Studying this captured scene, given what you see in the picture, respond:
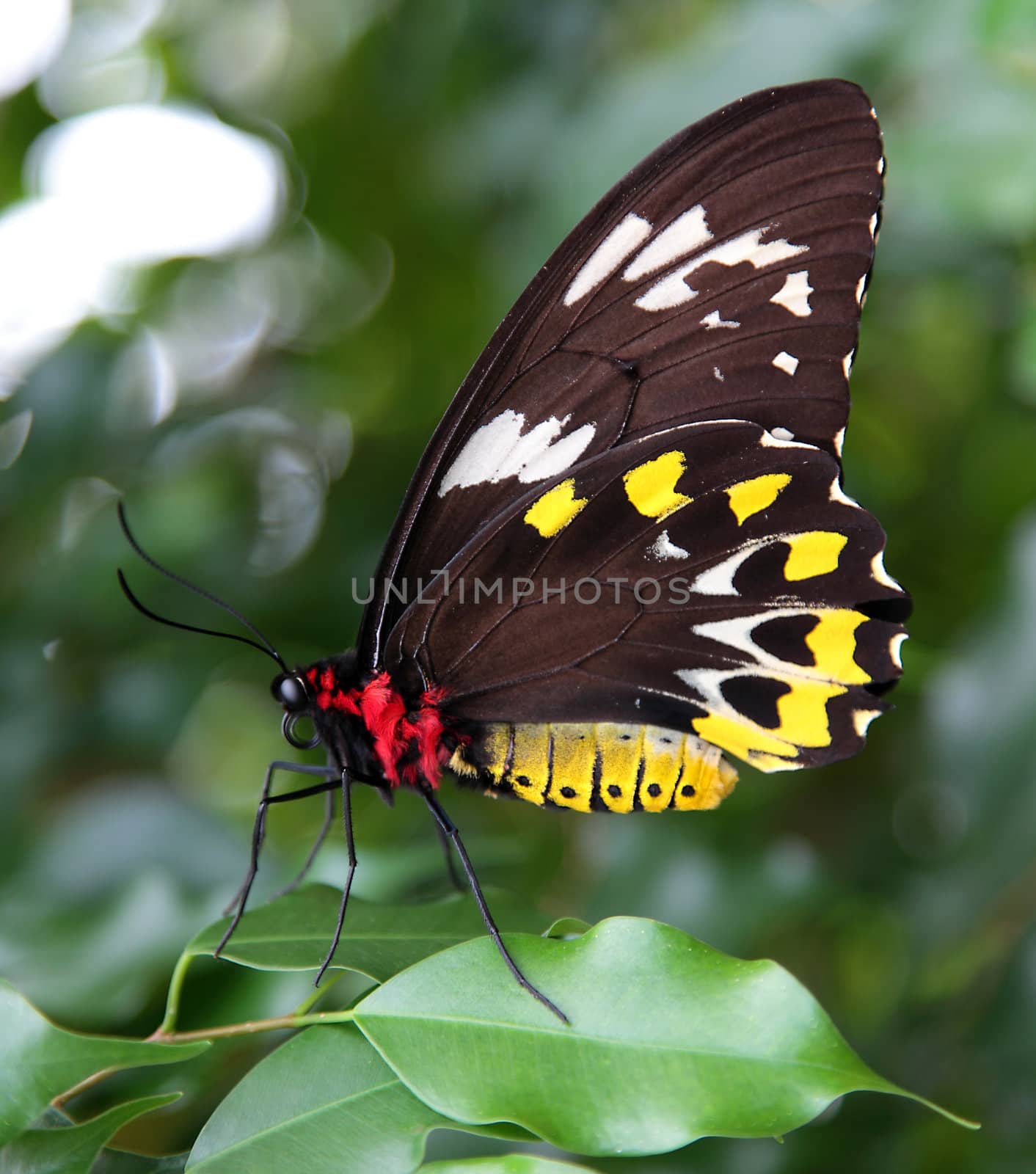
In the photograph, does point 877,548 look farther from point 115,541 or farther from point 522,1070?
point 115,541

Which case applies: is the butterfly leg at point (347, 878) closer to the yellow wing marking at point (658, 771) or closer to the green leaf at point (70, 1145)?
the green leaf at point (70, 1145)

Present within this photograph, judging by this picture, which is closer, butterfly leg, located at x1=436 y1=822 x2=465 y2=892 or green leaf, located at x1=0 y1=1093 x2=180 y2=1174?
green leaf, located at x1=0 y1=1093 x2=180 y2=1174

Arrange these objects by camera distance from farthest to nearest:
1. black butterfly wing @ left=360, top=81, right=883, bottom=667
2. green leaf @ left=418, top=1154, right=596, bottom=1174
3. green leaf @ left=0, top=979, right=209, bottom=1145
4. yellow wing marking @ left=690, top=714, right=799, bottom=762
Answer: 1. yellow wing marking @ left=690, top=714, right=799, bottom=762
2. black butterfly wing @ left=360, top=81, right=883, bottom=667
3. green leaf @ left=0, top=979, right=209, bottom=1145
4. green leaf @ left=418, top=1154, right=596, bottom=1174

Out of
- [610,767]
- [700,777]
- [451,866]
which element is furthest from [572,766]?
[451,866]

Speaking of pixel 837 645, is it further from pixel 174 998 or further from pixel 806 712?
pixel 174 998

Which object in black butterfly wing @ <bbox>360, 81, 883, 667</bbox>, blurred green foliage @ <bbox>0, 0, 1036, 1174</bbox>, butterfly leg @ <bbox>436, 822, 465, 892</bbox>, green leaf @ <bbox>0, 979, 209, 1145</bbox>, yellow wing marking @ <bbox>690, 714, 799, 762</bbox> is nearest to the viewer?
green leaf @ <bbox>0, 979, 209, 1145</bbox>

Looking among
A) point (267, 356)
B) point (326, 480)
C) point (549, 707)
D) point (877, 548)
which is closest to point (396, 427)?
point (326, 480)

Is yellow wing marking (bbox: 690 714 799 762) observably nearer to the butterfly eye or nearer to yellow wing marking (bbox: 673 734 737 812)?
yellow wing marking (bbox: 673 734 737 812)

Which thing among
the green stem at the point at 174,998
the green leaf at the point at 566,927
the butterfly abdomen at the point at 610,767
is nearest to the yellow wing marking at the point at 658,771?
the butterfly abdomen at the point at 610,767

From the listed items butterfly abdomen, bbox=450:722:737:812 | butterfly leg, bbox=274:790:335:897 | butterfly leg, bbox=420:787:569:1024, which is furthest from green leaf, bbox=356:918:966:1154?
butterfly leg, bbox=274:790:335:897
